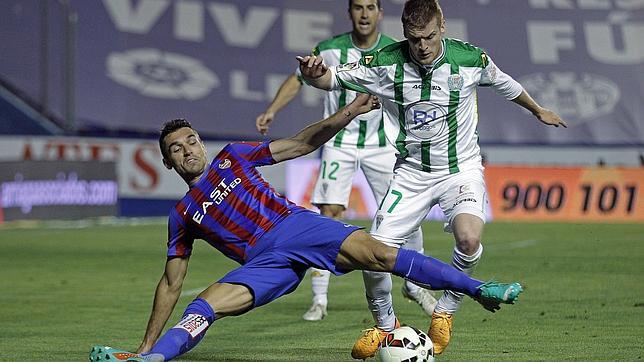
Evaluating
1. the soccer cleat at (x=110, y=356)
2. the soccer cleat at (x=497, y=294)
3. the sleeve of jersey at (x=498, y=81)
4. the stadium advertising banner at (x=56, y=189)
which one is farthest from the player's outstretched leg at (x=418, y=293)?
the stadium advertising banner at (x=56, y=189)

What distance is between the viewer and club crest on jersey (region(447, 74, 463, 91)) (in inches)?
306

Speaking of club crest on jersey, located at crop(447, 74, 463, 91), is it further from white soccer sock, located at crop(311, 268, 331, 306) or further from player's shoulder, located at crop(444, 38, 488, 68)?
white soccer sock, located at crop(311, 268, 331, 306)

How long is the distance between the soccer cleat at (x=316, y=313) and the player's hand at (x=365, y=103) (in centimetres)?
285

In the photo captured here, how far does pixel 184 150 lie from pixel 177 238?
1.64 ft

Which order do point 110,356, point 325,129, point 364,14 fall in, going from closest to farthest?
point 110,356, point 325,129, point 364,14

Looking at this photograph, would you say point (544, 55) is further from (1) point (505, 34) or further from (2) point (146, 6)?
(2) point (146, 6)

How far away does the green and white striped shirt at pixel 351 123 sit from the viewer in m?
9.97

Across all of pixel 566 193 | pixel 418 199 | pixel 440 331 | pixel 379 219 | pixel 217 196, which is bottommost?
pixel 566 193

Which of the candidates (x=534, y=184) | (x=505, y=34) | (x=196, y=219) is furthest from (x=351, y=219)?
(x=196, y=219)

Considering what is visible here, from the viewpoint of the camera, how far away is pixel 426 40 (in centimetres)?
748

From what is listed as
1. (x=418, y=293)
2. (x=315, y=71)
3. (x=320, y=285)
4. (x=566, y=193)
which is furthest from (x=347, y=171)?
(x=566, y=193)

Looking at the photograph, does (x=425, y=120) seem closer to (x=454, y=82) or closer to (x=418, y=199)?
(x=454, y=82)

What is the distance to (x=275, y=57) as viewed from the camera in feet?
85.6

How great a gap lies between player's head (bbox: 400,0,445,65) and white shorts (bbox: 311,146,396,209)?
2.66m
